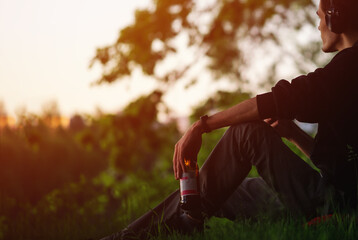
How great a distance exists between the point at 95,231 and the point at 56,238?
31 cm

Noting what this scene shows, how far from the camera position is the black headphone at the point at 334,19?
237 cm

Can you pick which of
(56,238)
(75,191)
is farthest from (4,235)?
(75,191)

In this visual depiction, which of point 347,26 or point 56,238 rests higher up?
point 347,26

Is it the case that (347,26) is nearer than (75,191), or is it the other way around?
(347,26)

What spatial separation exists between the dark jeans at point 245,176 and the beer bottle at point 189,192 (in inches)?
3.5

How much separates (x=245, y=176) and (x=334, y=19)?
3.11ft

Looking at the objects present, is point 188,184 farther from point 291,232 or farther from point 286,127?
point 286,127

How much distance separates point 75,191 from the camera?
20.7 ft

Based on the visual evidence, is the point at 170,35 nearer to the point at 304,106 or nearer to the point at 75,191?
the point at 75,191

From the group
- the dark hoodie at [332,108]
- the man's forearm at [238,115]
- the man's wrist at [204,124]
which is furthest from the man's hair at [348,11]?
the man's wrist at [204,124]

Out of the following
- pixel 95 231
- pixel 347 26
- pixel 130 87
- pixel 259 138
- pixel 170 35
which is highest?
pixel 170 35

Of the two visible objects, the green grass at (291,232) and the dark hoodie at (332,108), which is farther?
the dark hoodie at (332,108)

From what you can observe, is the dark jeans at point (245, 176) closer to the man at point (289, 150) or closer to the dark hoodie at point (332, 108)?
the man at point (289, 150)

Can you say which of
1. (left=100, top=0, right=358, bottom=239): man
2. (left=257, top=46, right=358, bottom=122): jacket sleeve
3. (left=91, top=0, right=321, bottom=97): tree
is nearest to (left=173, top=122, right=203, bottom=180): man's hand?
(left=100, top=0, right=358, bottom=239): man
